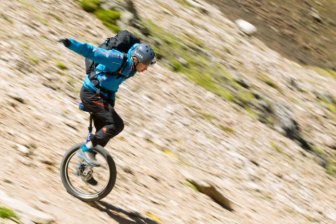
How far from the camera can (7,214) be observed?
31.0 feet

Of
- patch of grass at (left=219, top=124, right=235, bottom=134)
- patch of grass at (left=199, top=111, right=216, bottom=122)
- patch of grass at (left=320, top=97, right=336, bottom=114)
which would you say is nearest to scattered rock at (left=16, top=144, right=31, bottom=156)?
patch of grass at (left=199, top=111, right=216, bottom=122)

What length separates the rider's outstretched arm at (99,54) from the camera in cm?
1070

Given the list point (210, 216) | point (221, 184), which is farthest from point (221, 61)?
point (210, 216)

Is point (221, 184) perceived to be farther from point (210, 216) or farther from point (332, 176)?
point (332, 176)

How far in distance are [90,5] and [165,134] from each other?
5.94 metres

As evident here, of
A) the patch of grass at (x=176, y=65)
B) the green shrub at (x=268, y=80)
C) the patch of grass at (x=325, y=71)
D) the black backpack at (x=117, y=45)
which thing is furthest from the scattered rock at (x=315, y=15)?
the black backpack at (x=117, y=45)

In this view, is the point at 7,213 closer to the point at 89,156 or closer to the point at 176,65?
the point at 89,156

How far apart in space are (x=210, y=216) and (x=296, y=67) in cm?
1701

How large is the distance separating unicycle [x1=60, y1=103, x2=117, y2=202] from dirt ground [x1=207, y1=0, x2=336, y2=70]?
20404mm

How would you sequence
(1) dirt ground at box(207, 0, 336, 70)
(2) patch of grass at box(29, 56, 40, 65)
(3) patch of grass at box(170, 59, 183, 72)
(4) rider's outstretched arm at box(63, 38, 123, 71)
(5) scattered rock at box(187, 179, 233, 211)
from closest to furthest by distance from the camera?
1. (4) rider's outstretched arm at box(63, 38, 123, 71)
2. (5) scattered rock at box(187, 179, 233, 211)
3. (2) patch of grass at box(29, 56, 40, 65)
4. (3) patch of grass at box(170, 59, 183, 72)
5. (1) dirt ground at box(207, 0, 336, 70)

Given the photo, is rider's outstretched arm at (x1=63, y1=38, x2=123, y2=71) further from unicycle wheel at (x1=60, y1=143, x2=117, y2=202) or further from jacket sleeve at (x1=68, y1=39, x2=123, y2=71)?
unicycle wheel at (x1=60, y1=143, x2=117, y2=202)

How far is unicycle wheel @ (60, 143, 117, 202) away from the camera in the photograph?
11648 mm

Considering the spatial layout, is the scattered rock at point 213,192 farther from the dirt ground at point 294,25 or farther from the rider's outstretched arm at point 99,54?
the dirt ground at point 294,25

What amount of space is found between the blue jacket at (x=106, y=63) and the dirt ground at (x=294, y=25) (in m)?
20.3
